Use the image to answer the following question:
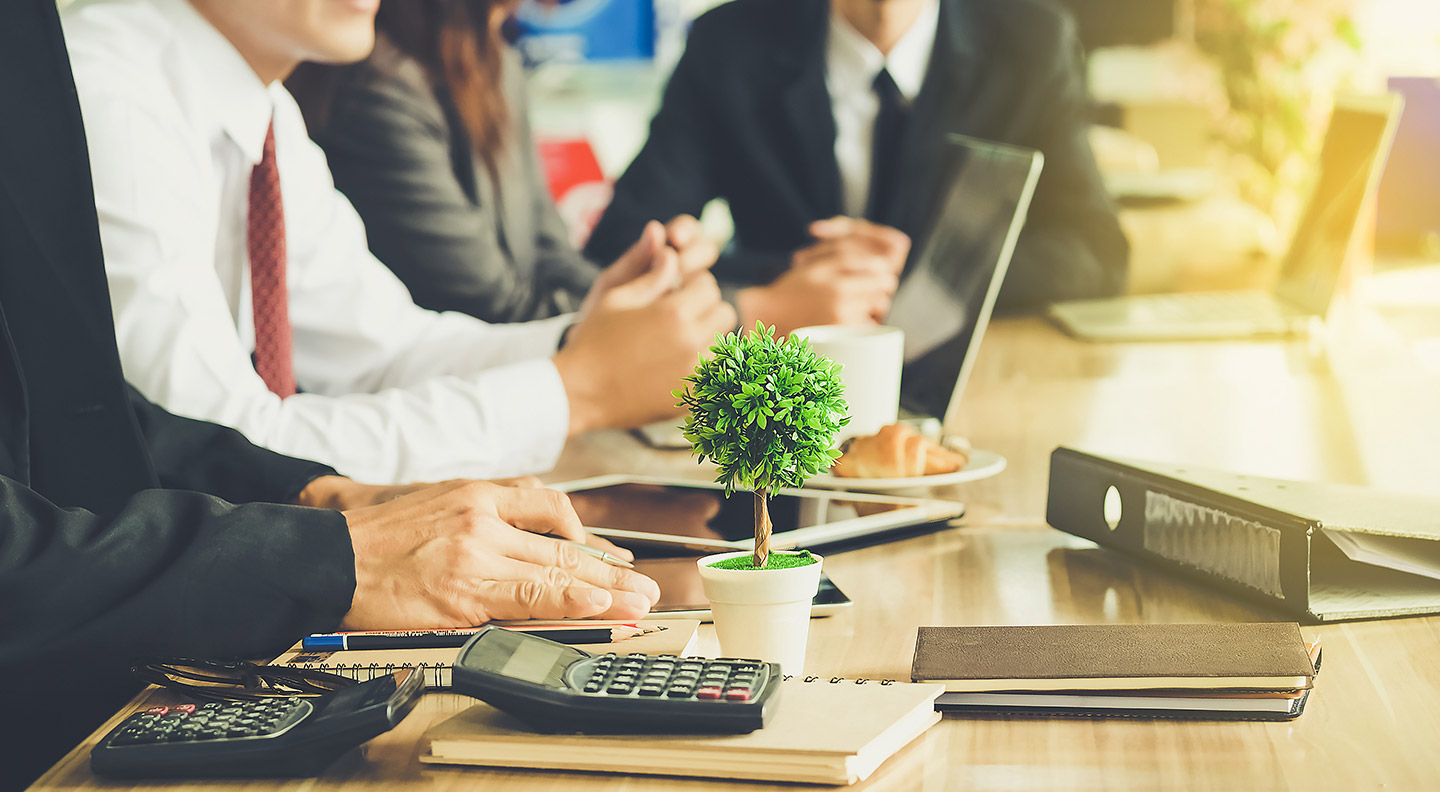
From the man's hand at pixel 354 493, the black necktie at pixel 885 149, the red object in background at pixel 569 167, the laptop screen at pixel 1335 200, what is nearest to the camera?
the man's hand at pixel 354 493

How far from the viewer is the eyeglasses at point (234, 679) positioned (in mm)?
576

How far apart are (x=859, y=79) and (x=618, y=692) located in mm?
1777

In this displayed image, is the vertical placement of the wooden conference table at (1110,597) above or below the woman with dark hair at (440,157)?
below

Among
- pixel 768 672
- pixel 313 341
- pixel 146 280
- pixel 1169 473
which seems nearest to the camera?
pixel 768 672

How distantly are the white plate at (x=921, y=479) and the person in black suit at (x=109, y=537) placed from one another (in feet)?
0.97

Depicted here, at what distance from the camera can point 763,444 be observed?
0.57m

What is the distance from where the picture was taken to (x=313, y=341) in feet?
4.77

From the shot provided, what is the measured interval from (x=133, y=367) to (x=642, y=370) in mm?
431

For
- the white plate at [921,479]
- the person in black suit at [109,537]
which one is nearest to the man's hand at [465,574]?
the person in black suit at [109,537]

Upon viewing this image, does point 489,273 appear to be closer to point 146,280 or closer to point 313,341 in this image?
point 313,341

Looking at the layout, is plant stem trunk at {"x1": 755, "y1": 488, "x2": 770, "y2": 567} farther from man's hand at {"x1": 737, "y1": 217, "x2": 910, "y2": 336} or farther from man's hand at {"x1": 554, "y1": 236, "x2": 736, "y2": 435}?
man's hand at {"x1": 737, "y1": 217, "x2": 910, "y2": 336}

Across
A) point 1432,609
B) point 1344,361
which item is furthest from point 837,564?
point 1344,361

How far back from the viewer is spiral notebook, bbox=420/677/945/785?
49 cm

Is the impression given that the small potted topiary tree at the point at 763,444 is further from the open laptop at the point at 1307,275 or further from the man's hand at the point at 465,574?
the open laptop at the point at 1307,275
